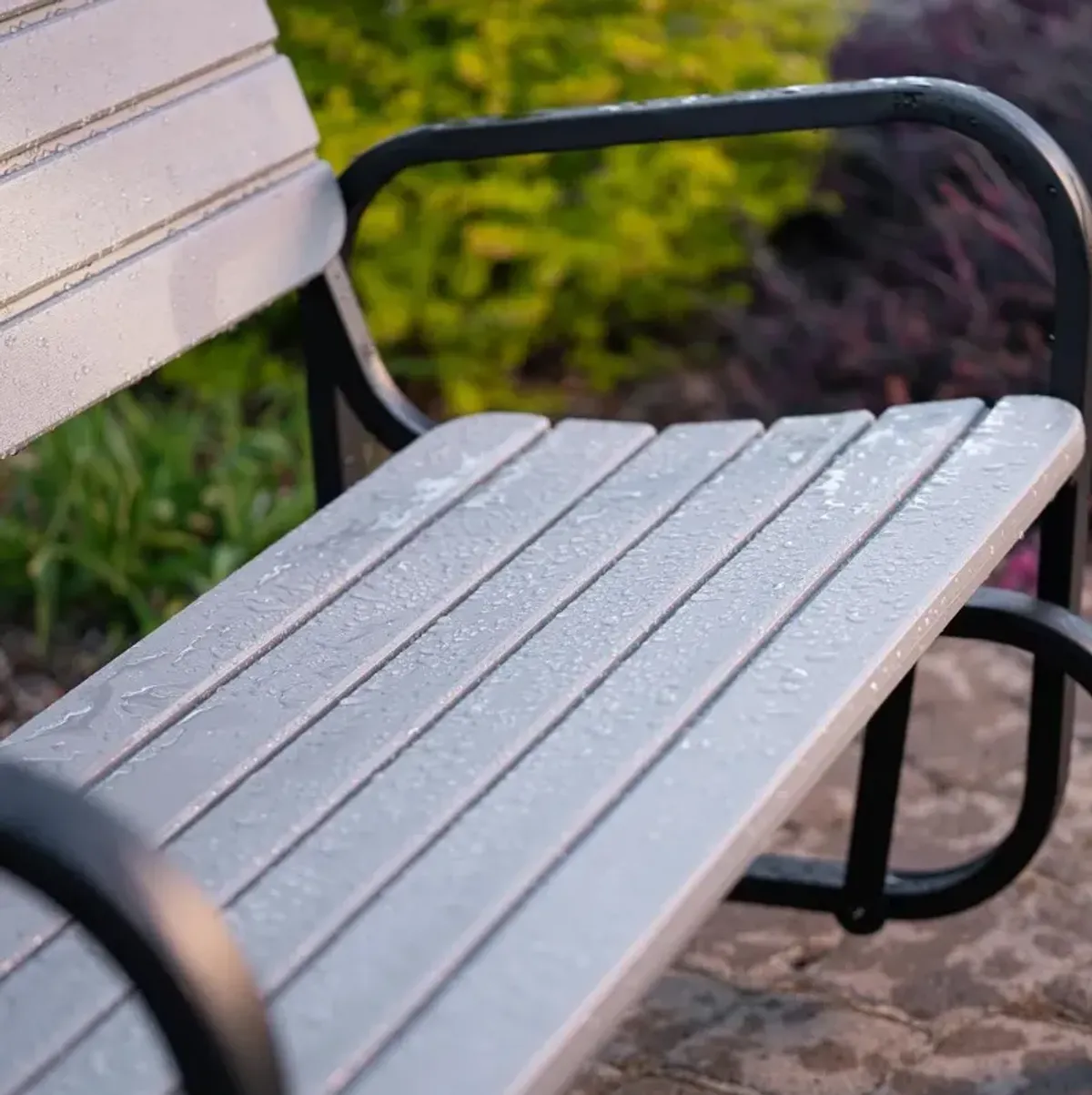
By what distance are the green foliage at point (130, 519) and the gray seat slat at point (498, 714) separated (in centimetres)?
123

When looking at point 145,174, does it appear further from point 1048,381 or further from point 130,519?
point 130,519

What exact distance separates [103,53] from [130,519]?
1158 mm

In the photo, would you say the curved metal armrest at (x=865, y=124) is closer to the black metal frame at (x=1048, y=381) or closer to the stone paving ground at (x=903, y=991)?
the black metal frame at (x=1048, y=381)

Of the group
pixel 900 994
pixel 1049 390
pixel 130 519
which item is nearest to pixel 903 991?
pixel 900 994

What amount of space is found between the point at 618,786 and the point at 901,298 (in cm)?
229

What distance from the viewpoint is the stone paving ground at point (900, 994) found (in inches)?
64.6

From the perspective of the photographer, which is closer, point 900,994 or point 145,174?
point 145,174

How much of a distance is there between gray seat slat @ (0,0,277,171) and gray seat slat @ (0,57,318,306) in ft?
0.07

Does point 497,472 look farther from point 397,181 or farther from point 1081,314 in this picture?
point 397,181

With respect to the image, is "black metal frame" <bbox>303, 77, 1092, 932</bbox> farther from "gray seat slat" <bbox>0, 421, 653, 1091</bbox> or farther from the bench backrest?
"gray seat slat" <bbox>0, 421, 653, 1091</bbox>

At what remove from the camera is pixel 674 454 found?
148cm

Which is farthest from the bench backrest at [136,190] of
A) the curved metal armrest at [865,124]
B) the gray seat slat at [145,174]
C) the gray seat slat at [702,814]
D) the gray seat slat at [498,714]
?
the gray seat slat at [702,814]

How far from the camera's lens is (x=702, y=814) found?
92 centimetres

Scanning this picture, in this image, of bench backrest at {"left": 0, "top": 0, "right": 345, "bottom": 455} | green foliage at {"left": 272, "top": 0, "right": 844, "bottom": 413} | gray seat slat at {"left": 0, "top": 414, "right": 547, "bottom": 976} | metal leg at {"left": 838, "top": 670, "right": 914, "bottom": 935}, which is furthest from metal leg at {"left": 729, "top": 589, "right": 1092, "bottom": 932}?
green foliage at {"left": 272, "top": 0, "right": 844, "bottom": 413}
